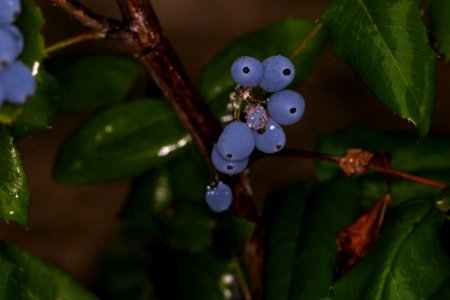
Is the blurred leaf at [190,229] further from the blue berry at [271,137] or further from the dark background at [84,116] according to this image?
the dark background at [84,116]

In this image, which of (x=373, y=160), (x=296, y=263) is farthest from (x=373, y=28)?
(x=296, y=263)

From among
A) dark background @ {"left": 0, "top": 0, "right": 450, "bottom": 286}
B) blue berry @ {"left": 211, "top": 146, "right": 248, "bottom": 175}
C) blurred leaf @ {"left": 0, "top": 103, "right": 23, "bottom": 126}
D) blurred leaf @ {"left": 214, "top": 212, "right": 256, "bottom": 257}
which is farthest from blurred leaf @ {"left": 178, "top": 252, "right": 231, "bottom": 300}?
dark background @ {"left": 0, "top": 0, "right": 450, "bottom": 286}

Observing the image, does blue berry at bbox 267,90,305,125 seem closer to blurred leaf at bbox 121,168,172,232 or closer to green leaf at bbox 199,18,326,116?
green leaf at bbox 199,18,326,116

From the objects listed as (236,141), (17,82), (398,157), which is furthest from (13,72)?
(398,157)

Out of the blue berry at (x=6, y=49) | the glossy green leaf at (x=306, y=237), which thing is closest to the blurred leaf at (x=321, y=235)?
the glossy green leaf at (x=306, y=237)

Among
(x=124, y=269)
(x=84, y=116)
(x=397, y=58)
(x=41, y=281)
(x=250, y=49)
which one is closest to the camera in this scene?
(x=397, y=58)

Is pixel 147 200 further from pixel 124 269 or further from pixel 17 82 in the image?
pixel 17 82
